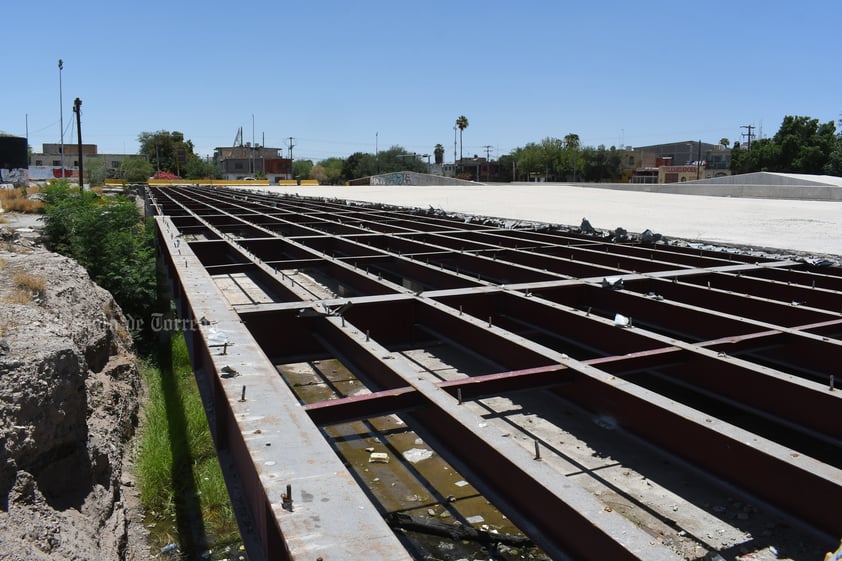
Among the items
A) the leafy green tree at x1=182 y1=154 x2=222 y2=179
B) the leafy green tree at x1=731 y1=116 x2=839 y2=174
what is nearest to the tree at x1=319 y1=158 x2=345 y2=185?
the leafy green tree at x1=182 y1=154 x2=222 y2=179

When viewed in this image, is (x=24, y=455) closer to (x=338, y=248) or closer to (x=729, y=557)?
(x=729, y=557)

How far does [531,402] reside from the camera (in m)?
6.55

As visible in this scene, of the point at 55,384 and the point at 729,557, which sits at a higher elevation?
the point at 55,384

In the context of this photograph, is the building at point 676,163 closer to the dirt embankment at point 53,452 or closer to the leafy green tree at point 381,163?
the leafy green tree at point 381,163

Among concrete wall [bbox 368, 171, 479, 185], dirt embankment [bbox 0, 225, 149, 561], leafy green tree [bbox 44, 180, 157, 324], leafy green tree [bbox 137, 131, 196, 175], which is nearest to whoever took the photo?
dirt embankment [bbox 0, 225, 149, 561]

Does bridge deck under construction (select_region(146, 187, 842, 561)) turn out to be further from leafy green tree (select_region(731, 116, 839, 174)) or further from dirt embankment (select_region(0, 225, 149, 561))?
leafy green tree (select_region(731, 116, 839, 174))

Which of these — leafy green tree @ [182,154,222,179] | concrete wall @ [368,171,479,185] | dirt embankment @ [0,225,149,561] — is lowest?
dirt embankment @ [0,225,149,561]

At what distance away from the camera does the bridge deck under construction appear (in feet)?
8.66

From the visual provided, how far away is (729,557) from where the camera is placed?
384 cm

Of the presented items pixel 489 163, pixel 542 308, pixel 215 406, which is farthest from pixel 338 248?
pixel 489 163

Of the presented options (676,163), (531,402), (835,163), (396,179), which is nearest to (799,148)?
(835,163)

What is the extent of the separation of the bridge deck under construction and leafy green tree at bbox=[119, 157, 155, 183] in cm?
9400

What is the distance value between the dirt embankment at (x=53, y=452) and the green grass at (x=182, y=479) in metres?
0.28

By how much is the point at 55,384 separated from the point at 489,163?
14483cm
